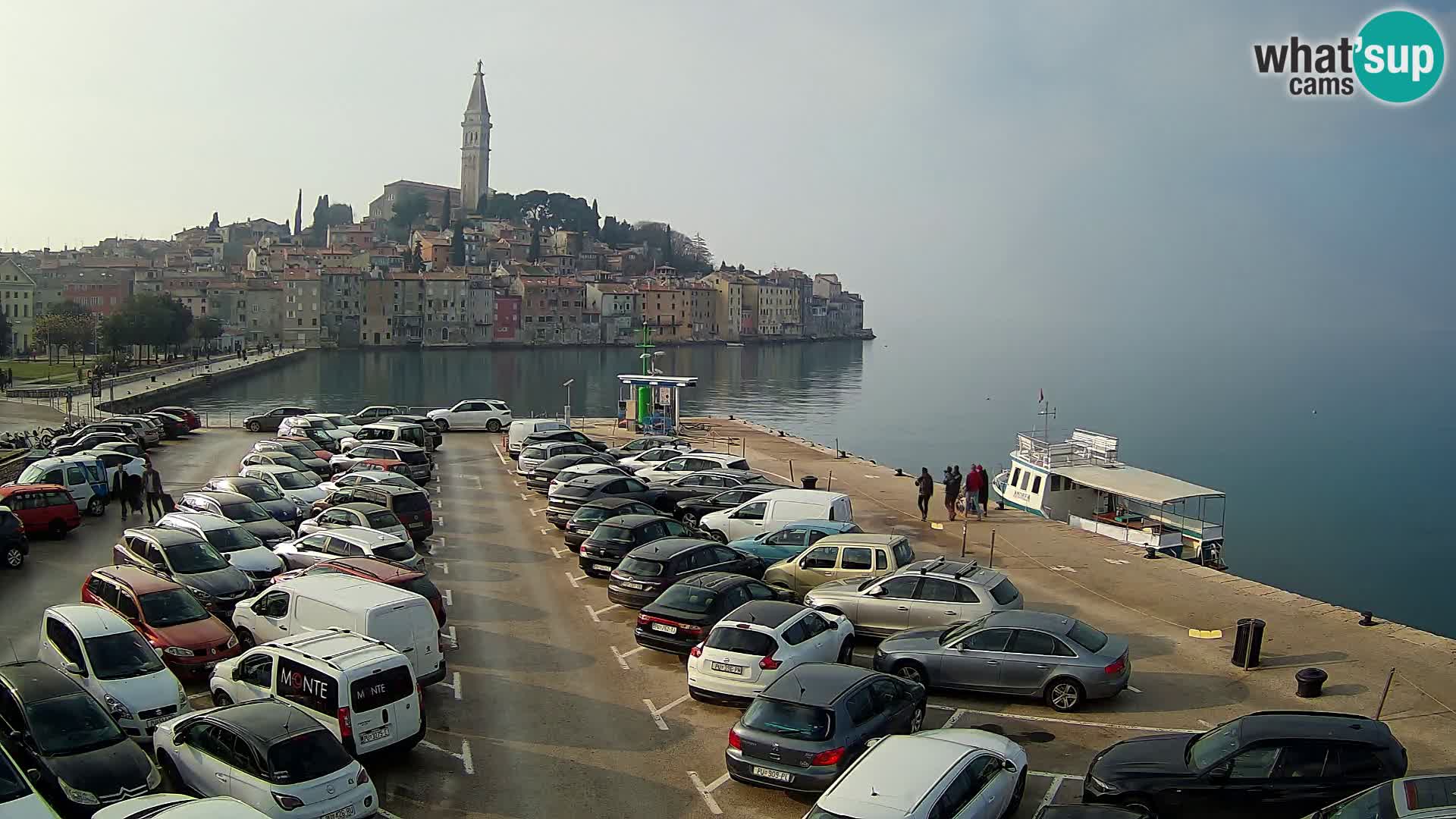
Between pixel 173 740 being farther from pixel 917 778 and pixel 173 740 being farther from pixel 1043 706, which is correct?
pixel 1043 706

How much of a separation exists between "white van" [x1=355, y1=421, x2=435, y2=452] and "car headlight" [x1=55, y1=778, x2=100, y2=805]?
22.9m

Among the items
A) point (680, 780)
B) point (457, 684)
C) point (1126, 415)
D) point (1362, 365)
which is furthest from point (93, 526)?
point (1362, 365)

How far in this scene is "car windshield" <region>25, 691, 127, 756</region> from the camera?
29.6ft

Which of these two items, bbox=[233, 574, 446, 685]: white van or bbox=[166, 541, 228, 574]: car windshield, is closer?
bbox=[233, 574, 446, 685]: white van

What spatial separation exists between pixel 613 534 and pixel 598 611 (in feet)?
6.82

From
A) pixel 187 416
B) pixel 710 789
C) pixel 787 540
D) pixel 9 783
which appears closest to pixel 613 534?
pixel 787 540

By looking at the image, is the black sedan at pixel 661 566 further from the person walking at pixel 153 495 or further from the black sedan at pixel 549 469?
the person walking at pixel 153 495

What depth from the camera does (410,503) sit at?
1994 cm

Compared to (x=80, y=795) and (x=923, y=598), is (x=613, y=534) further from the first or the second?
(x=80, y=795)

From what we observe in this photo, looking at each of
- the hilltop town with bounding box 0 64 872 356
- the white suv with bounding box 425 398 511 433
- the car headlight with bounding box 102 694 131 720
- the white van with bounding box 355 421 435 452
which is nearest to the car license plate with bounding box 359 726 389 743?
the car headlight with bounding box 102 694 131 720

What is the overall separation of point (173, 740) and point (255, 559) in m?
7.72

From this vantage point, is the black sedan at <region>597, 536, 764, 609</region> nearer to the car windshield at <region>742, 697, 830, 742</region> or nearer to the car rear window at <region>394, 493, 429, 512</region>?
the car rear window at <region>394, 493, 429, 512</region>

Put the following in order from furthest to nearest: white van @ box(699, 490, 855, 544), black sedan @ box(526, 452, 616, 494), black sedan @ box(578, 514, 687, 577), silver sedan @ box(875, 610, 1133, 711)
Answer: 1. black sedan @ box(526, 452, 616, 494)
2. white van @ box(699, 490, 855, 544)
3. black sedan @ box(578, 514, 687, 577)
4. silver sedan @ box(875, 610, 1133, 711)

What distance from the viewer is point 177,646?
40.2ft
